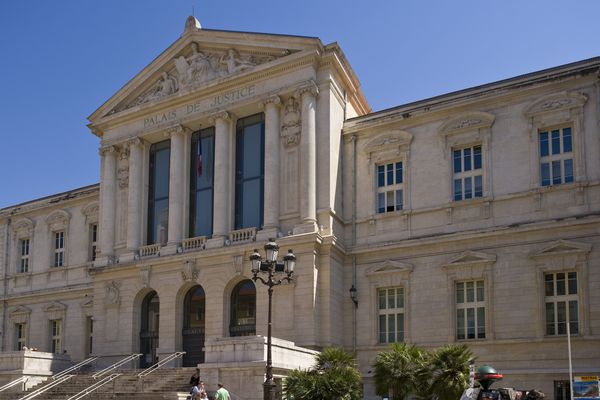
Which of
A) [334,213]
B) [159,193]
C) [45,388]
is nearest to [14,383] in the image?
[45,388]

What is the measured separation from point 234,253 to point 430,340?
26.4ft

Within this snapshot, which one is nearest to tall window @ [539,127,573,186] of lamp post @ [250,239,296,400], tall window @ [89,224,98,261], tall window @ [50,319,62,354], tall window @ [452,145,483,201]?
tall window @ [452,145,483,201]

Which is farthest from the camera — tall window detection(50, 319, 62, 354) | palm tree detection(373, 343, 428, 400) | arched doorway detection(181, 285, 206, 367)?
tall window detection(50, 319, 62, 354)

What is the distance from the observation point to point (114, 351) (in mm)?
32281

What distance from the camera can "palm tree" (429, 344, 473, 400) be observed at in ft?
64.4

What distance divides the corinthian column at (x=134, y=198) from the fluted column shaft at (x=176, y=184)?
182cm

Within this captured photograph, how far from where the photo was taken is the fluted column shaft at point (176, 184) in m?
31.9

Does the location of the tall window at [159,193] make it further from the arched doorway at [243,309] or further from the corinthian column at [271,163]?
the corinthian column at [271,163]

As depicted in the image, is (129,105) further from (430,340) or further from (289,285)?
(430,340)

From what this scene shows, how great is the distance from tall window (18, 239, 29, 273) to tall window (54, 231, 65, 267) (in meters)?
2.26

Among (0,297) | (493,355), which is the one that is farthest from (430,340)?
(0,297)

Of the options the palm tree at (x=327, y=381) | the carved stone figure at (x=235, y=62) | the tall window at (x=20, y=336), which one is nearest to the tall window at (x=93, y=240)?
the tall window at (x=20, y=336)

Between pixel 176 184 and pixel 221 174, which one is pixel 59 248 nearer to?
pixel 176 184

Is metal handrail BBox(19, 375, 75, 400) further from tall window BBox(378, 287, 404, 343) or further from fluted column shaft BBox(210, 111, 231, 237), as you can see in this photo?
tall window BBox(378, 287, 404, 343)
